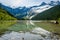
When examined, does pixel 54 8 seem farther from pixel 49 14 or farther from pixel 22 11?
pixel 22 11

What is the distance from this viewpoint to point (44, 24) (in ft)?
11.4

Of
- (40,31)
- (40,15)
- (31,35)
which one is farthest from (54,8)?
(31,35)

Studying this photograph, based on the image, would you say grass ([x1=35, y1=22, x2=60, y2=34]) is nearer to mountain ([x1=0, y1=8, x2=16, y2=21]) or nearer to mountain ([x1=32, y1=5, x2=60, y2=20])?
mountain ([x1=32, y1=5, x2=60, y2=20])

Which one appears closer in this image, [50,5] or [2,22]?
[2,22]

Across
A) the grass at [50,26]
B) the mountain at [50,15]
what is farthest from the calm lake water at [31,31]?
the mountain at [50,15]

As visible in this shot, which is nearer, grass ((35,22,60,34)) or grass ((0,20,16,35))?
grass ((0,20,16,35))

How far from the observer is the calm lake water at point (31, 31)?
3.38 meters

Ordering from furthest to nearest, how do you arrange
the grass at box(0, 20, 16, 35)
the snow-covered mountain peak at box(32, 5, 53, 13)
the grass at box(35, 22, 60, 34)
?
the snow-covered mountain peak at box(32, 5, 53, 13)
the grass at box(35, 22, 60, 34)
the grass at box(0, 20, 16, 35)

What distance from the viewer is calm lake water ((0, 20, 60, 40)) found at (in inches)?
133

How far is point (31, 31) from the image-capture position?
11.4ft

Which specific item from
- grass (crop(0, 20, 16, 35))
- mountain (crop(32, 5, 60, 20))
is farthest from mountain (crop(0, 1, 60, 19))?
grass (crop(0, 20, 16, 35))

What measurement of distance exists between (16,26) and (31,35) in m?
0.43

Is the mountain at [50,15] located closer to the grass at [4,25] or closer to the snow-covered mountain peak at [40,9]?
the snow-covered mountain peak at [40,9]

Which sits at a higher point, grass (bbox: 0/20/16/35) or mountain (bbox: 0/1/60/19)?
mountain (bbox: 0/1/60/19)
